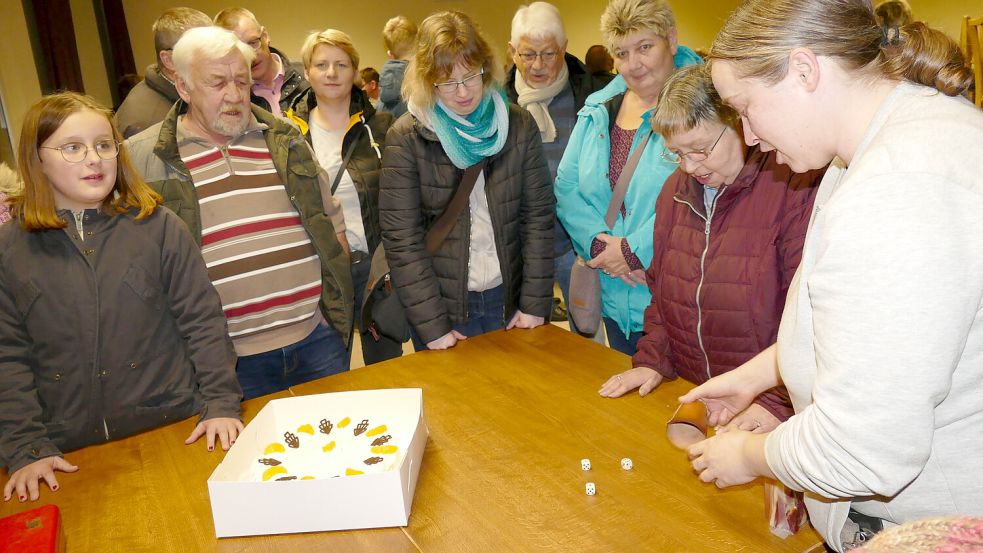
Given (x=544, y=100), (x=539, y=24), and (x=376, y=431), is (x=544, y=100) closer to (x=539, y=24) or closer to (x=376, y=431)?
(x=539, y=24)

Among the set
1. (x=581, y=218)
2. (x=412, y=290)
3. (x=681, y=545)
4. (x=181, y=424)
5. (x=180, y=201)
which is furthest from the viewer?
(x=581, y=218)

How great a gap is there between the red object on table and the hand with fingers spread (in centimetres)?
19

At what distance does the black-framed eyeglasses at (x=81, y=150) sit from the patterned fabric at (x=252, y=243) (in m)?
0.38

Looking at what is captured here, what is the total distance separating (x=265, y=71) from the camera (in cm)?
333

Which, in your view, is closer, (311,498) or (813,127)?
(813,127)

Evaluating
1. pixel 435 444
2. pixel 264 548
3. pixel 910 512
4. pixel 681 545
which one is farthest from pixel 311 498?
pixel 910 512

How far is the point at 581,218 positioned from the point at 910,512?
1677 mm

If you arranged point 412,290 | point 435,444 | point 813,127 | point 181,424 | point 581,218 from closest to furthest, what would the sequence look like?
point 813,127 < point 435,444 < point 181,424 < point 412,290 < point 581,218

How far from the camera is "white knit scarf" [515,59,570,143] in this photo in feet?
10.3

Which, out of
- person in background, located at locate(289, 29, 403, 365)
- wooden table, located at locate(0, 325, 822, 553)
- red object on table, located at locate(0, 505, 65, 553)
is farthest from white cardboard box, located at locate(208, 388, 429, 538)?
person in background, located at locate(289, 29, 403, 365)

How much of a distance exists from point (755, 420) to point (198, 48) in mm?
1935

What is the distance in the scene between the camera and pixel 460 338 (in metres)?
2.28

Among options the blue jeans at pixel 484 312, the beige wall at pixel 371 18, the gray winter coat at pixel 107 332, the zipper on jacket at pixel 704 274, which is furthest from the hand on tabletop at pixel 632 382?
the beige wall at pixel 371 18

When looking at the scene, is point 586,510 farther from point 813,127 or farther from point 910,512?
point 813,127
